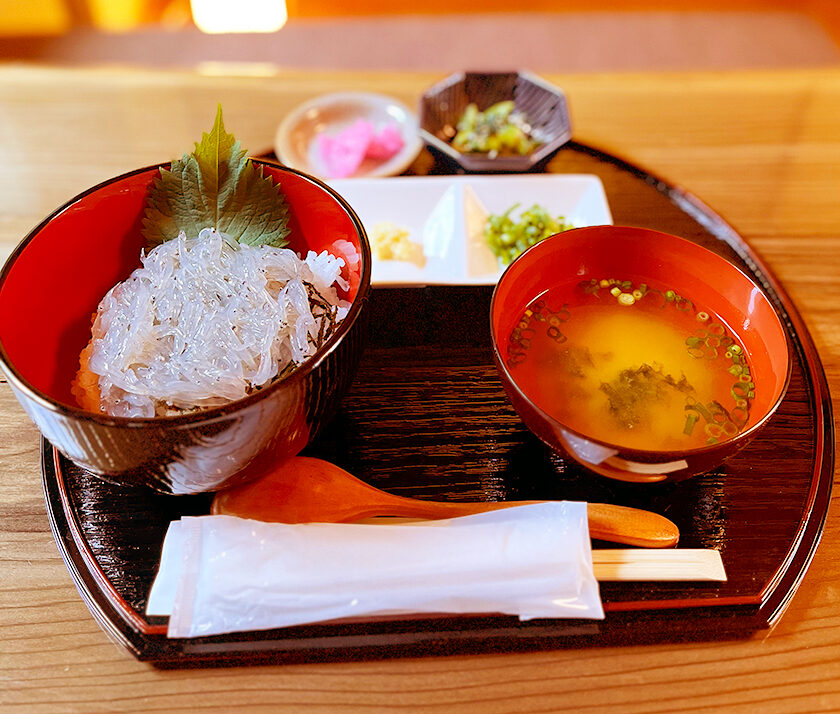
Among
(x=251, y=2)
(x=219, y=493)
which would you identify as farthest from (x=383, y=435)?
(x=251, y=2)

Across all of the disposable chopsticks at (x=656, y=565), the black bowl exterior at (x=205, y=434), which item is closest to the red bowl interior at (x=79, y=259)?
the black bowl exterior at (x=205, y=434)

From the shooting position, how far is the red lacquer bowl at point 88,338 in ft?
3.04

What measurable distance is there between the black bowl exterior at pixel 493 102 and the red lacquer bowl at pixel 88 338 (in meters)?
0.76

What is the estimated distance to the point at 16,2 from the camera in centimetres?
329

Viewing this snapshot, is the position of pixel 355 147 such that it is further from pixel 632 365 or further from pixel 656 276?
pixel 632 365

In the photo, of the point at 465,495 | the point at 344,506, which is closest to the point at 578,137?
the point at 465,495

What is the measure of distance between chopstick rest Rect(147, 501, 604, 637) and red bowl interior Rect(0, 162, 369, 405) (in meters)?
0.41

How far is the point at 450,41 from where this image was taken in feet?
10.7

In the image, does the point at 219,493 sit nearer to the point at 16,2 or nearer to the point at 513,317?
the point at 513,317

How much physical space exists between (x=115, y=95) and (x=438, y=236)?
4.29 feet

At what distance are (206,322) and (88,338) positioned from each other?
262mm

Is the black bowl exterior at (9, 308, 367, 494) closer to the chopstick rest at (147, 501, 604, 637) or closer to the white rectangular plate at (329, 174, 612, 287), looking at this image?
the chopstick rest at (147, 501, 604, 637)

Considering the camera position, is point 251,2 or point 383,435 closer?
point 383,435

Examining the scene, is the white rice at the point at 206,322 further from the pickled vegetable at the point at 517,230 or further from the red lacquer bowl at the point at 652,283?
the pickled vegetable at the point at 517,230
